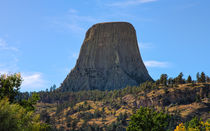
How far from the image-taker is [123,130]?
4592 inches

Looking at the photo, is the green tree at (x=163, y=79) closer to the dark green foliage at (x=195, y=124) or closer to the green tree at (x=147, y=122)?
the dark green foliage at (x=195, y=124)

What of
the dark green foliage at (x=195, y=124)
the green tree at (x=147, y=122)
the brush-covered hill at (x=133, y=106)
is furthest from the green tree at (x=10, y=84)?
the brush-covered hill at (x=133, y=106)

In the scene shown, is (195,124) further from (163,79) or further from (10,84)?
(163,79)

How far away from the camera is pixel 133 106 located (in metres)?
141

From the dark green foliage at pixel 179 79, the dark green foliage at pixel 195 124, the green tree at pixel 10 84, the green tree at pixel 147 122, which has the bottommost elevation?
the dark green foliage at pixel 195 124

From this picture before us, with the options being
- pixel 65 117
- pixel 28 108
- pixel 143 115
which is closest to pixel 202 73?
pixel 65 117

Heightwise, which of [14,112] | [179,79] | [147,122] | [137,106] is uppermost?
[179,79]

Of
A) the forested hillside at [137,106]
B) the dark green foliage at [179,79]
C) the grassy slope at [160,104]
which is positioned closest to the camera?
the forested hillside at [137,106]

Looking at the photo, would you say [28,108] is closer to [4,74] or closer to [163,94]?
[4,74]

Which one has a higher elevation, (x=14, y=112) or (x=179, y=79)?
(x=179, y=79)

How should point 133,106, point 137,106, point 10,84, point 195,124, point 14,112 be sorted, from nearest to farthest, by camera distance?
point 14,112 → point 10,84 → point 195,124 → point 137,106 → point 133,106

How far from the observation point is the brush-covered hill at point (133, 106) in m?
120

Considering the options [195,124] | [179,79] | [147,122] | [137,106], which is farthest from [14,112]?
[179,79]

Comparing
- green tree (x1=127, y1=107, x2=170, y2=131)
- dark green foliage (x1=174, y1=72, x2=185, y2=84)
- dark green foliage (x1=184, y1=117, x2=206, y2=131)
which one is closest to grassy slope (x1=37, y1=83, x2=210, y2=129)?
dark green foliage (x1=174, y1=72, x2=185, y2=84)
